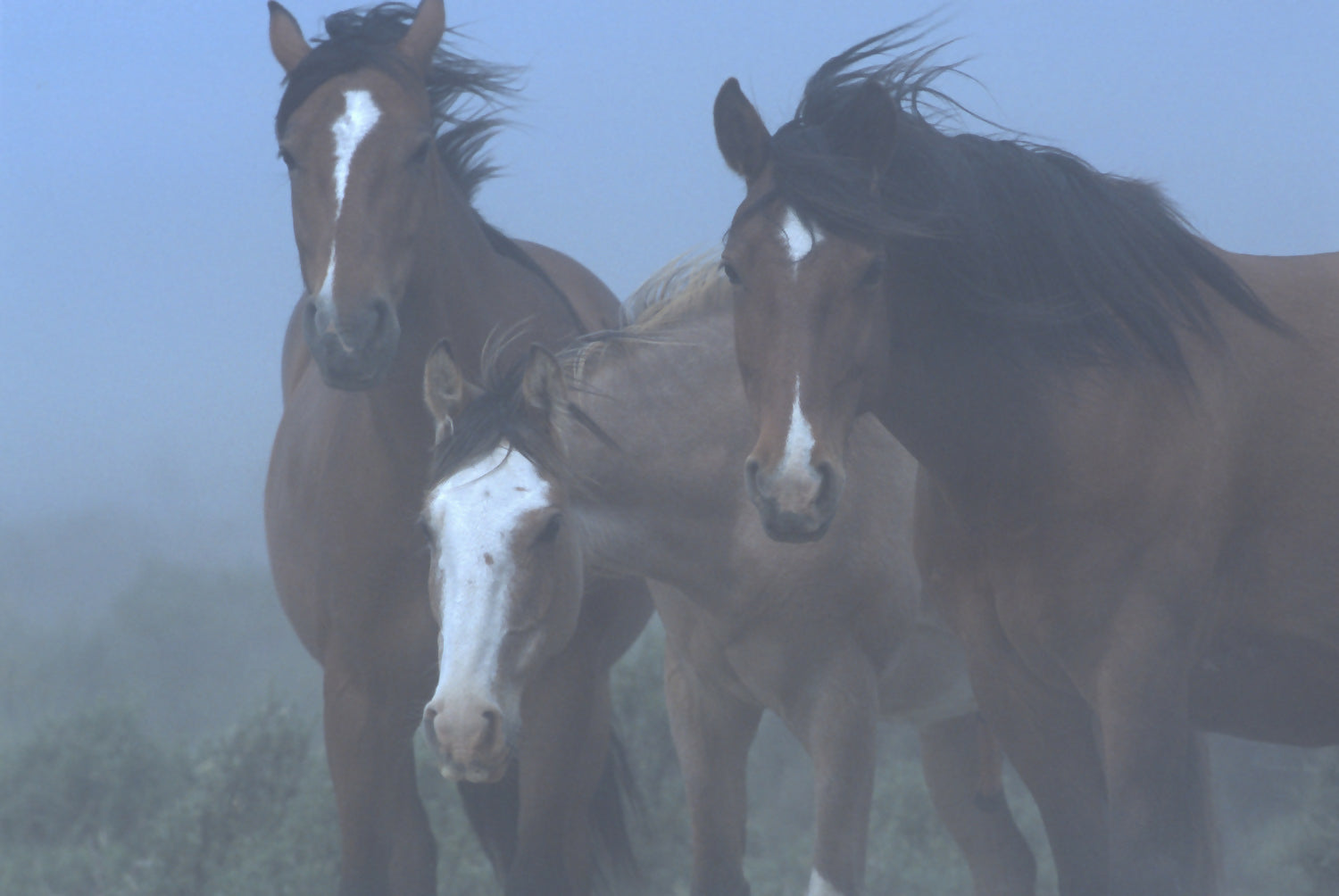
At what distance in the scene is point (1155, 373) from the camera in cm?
298

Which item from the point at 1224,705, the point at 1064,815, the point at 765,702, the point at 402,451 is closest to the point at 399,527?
the point at 402,451

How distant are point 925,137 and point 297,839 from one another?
5.97 metres

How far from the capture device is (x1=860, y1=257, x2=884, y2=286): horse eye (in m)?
2.87

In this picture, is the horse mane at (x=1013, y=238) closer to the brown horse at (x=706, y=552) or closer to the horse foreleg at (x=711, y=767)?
the brown horse at (x=706, y=552)

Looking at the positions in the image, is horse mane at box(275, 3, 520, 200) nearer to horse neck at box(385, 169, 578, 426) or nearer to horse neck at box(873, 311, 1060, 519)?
horse neck at box(385, 169, 578, 426)

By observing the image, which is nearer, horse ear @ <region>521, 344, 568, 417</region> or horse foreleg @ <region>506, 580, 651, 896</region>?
horse ear @ <region>521, 344, 568, 417</region>

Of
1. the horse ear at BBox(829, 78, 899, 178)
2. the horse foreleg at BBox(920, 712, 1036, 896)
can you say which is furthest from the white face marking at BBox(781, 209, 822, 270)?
the horse foreleg at BBox(920, 712, 1036, 896)

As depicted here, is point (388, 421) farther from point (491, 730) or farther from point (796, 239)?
point (796, 239)

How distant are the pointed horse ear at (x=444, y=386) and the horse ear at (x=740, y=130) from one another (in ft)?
3.04

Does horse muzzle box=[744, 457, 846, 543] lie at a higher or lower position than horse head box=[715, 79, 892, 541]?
lower

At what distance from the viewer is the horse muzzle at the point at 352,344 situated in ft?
11.1

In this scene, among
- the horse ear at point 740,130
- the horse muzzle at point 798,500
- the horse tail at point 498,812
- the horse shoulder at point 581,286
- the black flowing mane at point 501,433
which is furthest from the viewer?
the horse shoulder at point 581,286

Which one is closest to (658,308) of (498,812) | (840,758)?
(840,758)

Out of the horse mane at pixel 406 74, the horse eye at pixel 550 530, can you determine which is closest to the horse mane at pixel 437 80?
the horse mane at pixel 406 74
